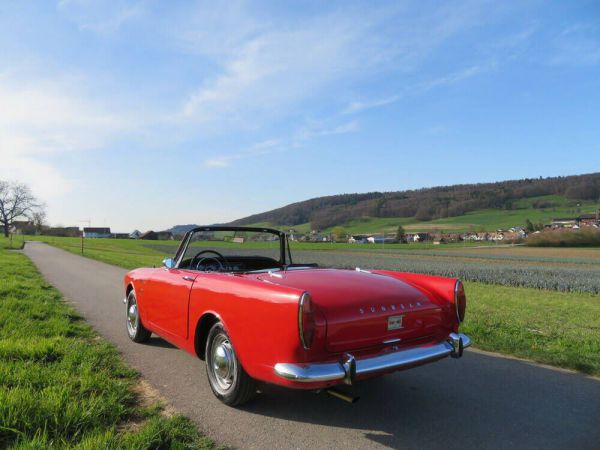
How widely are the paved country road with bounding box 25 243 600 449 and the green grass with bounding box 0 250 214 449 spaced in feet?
0.84

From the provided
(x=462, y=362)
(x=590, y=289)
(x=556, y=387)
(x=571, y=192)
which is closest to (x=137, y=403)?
(x=462, y=362)

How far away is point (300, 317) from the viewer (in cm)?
273

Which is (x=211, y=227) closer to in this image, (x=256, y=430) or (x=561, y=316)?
(x=256, y=430)

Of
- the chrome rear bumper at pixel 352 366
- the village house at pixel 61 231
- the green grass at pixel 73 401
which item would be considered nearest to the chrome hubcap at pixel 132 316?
the green grass at pixel 73 401

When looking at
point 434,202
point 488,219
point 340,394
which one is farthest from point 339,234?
point 340,394

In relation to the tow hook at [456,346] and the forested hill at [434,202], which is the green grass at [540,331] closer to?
the tow hook at [456,346]

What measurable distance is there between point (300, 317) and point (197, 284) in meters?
1.40

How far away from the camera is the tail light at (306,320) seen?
2.73m

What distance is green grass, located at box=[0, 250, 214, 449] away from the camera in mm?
2609

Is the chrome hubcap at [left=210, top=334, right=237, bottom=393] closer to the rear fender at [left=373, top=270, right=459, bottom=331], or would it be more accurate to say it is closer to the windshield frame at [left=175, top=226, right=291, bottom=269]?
the windshield frame at [left=175, top=226, right=291, bottom=269]

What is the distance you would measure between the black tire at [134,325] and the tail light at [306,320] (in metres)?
3.06

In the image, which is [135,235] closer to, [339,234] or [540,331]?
[339,234]

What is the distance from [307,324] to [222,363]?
1.03 m

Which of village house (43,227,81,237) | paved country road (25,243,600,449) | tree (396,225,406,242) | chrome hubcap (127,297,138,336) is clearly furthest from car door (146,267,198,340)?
village house (43,227,81,237)
